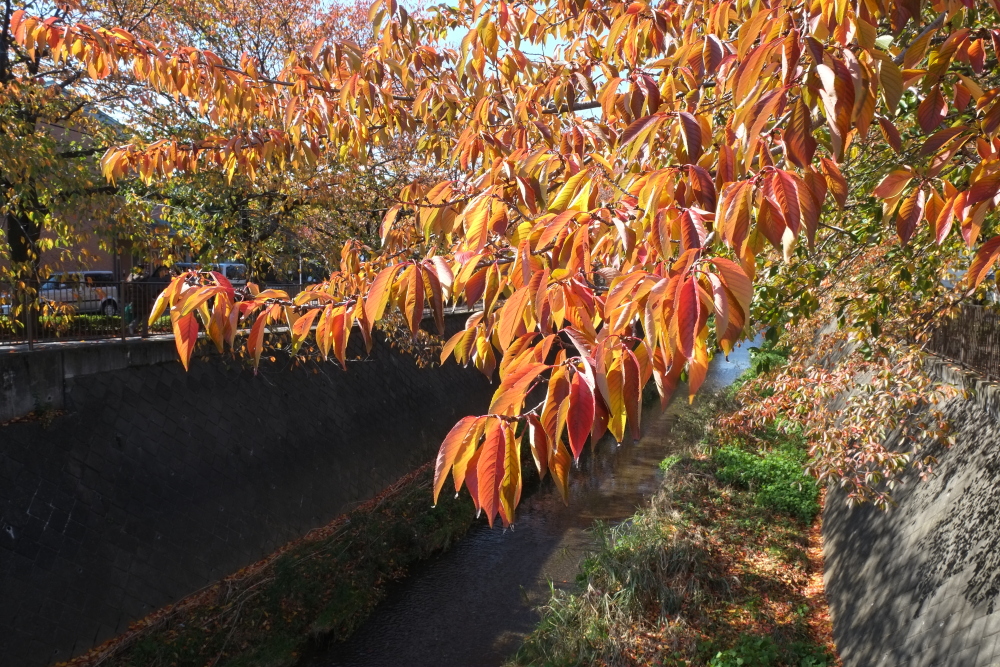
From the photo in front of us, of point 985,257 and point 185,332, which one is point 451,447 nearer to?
point 185,332

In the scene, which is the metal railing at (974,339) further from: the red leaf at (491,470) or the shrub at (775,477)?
the red leaf at (491,470)

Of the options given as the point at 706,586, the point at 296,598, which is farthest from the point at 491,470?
the point at 296,598

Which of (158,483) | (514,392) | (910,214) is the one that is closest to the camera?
(514,392)

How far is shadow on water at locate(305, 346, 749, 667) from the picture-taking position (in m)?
8.15

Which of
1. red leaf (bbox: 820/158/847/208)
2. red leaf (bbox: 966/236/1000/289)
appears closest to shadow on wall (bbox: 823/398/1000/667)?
red leaf (bbox: 966/236/1000/289)

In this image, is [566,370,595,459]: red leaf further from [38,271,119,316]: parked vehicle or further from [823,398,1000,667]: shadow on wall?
[38,271,119,316]: parked vehicle

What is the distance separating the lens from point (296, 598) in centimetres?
870

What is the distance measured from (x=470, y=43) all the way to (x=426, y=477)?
10716 mm

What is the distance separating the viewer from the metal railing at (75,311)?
7.50 meters

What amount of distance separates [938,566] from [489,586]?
601 cm

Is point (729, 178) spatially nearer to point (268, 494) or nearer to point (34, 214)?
point (34, 214)

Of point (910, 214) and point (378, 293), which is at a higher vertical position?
point (910, 214)

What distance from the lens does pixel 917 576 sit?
18.5 ft

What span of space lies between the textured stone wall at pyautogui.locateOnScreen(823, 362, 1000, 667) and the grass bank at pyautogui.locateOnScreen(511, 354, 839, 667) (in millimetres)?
668
